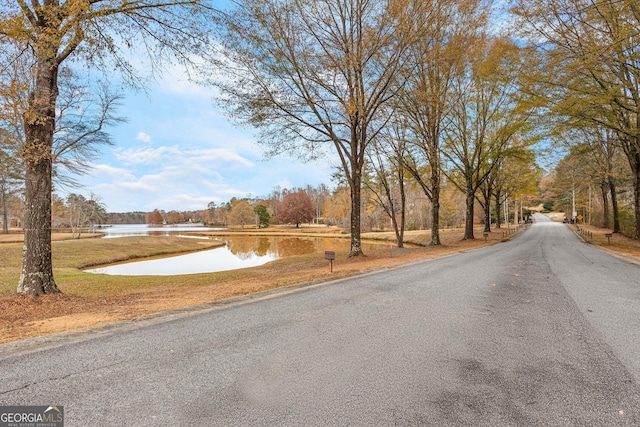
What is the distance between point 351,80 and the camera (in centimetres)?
1302

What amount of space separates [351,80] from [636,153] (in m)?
18.3

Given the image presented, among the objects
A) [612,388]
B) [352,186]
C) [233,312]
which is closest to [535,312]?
[612,388]

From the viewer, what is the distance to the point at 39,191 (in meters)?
6.22

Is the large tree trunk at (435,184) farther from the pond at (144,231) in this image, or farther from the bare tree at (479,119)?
Answer: the pond at (144,231)

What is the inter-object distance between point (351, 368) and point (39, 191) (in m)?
7.14

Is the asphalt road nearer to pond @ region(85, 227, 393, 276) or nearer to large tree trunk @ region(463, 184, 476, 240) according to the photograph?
pond @ region(85, 227, 393, 276)

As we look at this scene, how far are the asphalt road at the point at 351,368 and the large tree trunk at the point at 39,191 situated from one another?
363 centimetres

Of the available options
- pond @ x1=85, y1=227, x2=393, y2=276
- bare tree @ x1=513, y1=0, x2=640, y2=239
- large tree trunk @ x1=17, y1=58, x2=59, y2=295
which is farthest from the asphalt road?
pond @ x1=85, y1=227, x2=393, y2=276

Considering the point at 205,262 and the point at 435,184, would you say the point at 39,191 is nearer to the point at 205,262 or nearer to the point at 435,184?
the point at 205,262

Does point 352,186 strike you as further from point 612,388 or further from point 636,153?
point 636,153

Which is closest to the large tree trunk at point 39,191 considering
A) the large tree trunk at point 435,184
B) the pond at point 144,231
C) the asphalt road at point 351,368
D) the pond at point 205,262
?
the asphalt road at point 351,368

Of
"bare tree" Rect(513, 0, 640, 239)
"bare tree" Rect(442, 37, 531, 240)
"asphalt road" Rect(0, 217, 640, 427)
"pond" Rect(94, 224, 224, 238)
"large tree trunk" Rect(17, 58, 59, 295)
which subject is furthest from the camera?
"pond" Rect(94, 224, 224, 238)

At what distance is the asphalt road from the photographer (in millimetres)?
2391

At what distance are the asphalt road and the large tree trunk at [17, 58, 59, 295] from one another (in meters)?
3.63
